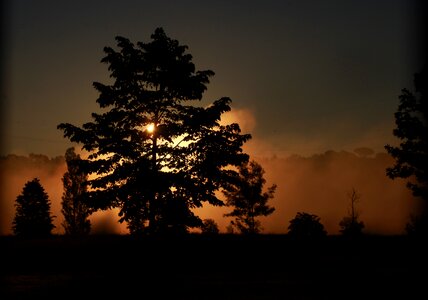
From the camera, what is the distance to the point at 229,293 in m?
13.7

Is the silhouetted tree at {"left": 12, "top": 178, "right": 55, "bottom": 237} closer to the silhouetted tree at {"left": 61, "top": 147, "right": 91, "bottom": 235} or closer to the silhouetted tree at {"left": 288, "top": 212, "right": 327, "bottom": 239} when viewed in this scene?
the silhouetted tree at {"left": 61, "top": 147, "right": 91, "bottom": 235}

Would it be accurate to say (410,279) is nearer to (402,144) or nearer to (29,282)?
(29,282)

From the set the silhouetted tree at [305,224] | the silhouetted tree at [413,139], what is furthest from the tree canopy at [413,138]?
the silhouetted tree at [305,224]

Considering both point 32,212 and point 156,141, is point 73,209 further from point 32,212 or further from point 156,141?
point 156,141

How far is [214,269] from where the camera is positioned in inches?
830

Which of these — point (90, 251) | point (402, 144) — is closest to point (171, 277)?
point (90, 251)

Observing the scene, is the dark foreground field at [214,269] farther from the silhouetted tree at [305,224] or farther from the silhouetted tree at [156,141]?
the silhouetted tree at [305,224]

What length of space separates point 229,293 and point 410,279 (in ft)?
21.4

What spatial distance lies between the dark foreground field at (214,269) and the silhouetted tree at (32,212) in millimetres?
24359

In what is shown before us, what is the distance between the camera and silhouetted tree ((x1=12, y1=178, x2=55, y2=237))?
176 feet

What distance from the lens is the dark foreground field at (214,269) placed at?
1391cm

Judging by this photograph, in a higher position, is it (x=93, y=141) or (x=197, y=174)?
(x=93, y=141)

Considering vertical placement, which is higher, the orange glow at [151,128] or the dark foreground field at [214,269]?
the orange glow at [151,128]

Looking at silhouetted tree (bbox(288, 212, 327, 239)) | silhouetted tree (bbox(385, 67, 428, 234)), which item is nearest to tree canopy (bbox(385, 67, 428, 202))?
silhouetted tree (bbox(385, 67, 428, 234))
